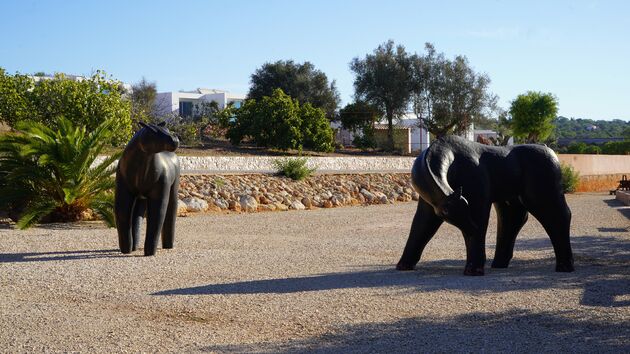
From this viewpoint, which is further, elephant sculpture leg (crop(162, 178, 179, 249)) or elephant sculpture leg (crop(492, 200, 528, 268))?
elephant sculpture leg (crop(162, 178, 179, 249))

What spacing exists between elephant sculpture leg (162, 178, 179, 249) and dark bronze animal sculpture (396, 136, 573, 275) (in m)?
4.11

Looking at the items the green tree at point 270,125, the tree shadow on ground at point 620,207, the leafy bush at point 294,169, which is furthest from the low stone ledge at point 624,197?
the green tree at point 270,125

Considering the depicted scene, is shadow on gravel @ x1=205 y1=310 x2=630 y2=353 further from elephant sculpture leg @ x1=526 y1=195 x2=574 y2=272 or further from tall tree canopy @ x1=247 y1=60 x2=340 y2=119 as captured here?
tall tree canopy @ x1=247 y1=60 x2=340 y2=119

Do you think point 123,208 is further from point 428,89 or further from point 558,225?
point 428,89

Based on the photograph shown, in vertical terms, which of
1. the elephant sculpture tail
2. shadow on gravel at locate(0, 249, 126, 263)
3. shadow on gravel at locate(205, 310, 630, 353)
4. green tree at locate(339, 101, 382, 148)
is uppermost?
green tree at locate(339, 101, 382, 148)

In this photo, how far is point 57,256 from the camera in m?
11.9

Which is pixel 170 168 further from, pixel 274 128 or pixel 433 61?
pixel 433 61

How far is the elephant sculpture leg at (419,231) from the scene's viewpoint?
395 inches

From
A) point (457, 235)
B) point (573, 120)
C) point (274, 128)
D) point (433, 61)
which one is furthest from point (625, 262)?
point (573, 120)

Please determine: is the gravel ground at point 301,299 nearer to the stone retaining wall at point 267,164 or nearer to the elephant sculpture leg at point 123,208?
the elephant sculpture leg at point 123,208

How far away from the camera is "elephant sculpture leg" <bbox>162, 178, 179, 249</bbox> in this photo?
1258 centimetres

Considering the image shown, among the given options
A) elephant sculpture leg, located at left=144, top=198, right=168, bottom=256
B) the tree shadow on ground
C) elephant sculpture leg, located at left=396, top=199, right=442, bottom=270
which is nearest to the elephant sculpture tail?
elephant sculpture leg, located at left=396, top=199, right=442, bottom=270

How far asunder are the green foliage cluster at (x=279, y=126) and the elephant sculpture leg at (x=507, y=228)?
23849 millimetres

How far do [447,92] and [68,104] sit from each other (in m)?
27.4
